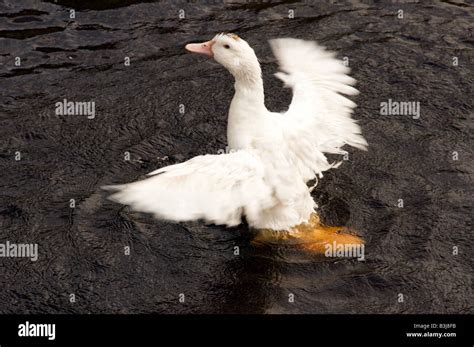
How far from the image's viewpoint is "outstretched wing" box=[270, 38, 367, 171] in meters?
9.06

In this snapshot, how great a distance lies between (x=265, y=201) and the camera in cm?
771

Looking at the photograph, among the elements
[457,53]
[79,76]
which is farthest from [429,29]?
[79,76]

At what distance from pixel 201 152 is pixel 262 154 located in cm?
206

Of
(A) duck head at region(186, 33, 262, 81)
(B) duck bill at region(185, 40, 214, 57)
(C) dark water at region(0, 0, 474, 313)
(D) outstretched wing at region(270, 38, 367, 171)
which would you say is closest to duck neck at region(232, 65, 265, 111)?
(A) duck head at region(186, 33, 262, 81)

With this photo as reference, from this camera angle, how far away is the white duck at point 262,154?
277 inches

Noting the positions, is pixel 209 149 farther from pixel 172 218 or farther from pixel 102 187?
pixel 172 218

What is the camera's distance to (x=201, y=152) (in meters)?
10.1

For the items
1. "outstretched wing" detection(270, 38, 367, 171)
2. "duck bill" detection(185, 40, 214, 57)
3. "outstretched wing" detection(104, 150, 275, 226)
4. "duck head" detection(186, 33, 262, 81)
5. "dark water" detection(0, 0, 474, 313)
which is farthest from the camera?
"outstretched wing" detection(270, 38, 367, 171)

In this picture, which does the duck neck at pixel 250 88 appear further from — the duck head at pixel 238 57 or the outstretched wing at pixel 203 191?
the outstretched wing at pixel 203 191

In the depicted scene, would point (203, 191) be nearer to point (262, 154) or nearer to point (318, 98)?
point (262, 154)

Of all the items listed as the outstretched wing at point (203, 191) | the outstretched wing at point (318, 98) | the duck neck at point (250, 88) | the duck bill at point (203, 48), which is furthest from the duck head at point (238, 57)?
the outstretched wing at point (203, 191)

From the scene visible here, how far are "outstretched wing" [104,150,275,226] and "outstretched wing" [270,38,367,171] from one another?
1.36 m

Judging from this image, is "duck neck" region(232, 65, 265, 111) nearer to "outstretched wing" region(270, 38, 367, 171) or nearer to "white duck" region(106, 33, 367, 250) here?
"white duck" region(106, 33, 367, 250)

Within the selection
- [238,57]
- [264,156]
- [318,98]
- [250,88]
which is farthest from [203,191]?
[318,98]
